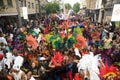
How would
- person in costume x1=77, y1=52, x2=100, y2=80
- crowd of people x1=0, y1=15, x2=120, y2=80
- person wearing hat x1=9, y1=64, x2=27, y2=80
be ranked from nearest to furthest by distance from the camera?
person in costume x1=77, y1=52, x2=100, y2=80 < crowd of people x1=0, y1=15, x2=120, y2=80 < person wearing hat x1=9, y1=64, x2=27, y2=80

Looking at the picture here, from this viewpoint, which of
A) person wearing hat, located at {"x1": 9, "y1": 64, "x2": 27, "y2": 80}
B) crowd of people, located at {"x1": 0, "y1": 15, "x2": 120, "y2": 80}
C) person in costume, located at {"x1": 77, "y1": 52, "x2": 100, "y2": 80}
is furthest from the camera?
person wearing hat, located at {"x1": 9, "y1": 64, "x2": 27, "y2": 80}

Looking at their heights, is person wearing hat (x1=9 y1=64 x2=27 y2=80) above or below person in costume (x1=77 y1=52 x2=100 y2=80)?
below

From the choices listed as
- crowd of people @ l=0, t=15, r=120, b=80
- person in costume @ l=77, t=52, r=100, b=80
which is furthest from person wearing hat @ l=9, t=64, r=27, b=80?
person in costume @ l=77, t=52, r=100, b=80

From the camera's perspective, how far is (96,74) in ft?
16.8

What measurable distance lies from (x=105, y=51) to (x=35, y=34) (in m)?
4.69

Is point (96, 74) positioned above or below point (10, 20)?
above

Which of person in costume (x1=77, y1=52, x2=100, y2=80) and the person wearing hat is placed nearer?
person in costume (x1=77, y1=52, x2=100, y2=80)

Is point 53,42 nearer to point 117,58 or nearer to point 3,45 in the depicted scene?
point 3,45

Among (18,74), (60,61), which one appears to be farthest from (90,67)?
(18,74)

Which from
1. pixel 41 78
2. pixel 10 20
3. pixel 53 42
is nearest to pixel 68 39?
pixel 53 42

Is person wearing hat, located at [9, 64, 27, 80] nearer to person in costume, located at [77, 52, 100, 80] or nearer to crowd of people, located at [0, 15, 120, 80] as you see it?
crowd of people, located at [0, 15, 120, 80]

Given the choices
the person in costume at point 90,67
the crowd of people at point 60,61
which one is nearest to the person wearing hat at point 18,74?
the crowd of people at point 60,61

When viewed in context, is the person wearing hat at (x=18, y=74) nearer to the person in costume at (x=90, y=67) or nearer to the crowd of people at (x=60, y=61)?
the crowd of people at (x=60, y=61)

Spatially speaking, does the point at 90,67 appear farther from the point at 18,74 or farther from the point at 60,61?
the point at 18,74
